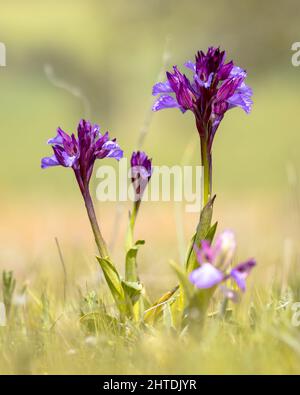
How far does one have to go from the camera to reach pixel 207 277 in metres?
1.36

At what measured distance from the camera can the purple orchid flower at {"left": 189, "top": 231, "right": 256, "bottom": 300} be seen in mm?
1358

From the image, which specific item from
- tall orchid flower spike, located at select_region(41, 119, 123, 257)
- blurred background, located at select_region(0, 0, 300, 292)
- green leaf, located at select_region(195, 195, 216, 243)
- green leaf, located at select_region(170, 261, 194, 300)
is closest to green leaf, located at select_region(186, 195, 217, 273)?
green leaf, located at select_region(195, 195, 216, 243)

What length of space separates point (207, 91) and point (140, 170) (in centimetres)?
27

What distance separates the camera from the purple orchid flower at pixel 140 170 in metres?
1.75

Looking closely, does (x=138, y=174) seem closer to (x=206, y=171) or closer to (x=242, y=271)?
(x=206, y=171)

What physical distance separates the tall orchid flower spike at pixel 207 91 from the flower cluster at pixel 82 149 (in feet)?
0.47

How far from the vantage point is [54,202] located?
26.2ft

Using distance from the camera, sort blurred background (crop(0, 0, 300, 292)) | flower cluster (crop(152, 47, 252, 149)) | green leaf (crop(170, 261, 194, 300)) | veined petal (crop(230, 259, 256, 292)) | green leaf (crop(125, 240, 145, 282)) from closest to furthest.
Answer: veined petal (crop(230, 259, 256, 292)), green leaf (crop(170, 261, 194, 300)), flower cluster (crop(152, 47, 252, 149)), green leaf (crop(125, 240, 145, 282)), blurred background (crop(0, 0, 300, 292))

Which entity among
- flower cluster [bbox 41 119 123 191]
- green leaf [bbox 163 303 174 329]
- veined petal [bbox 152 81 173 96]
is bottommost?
green leaf [bbox 163 303 174 329]

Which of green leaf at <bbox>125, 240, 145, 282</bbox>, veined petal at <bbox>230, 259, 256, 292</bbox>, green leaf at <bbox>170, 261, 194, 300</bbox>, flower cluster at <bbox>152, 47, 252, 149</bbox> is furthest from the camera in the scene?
green leaf at <bbox>125, 240, 145, 282</bbox>

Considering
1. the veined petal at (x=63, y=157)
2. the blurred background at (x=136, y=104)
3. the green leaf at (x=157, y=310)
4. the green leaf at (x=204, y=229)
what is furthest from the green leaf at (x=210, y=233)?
the blurred background at (x=136, y=104)

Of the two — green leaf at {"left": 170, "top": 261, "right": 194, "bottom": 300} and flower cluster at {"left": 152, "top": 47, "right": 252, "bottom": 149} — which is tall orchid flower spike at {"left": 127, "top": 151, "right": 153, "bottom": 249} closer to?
flower cluster at {"left": 152, "top": 47, "right": 252, "bottom": 149}

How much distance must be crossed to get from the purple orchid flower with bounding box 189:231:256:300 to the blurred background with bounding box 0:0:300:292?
279 centimetres
